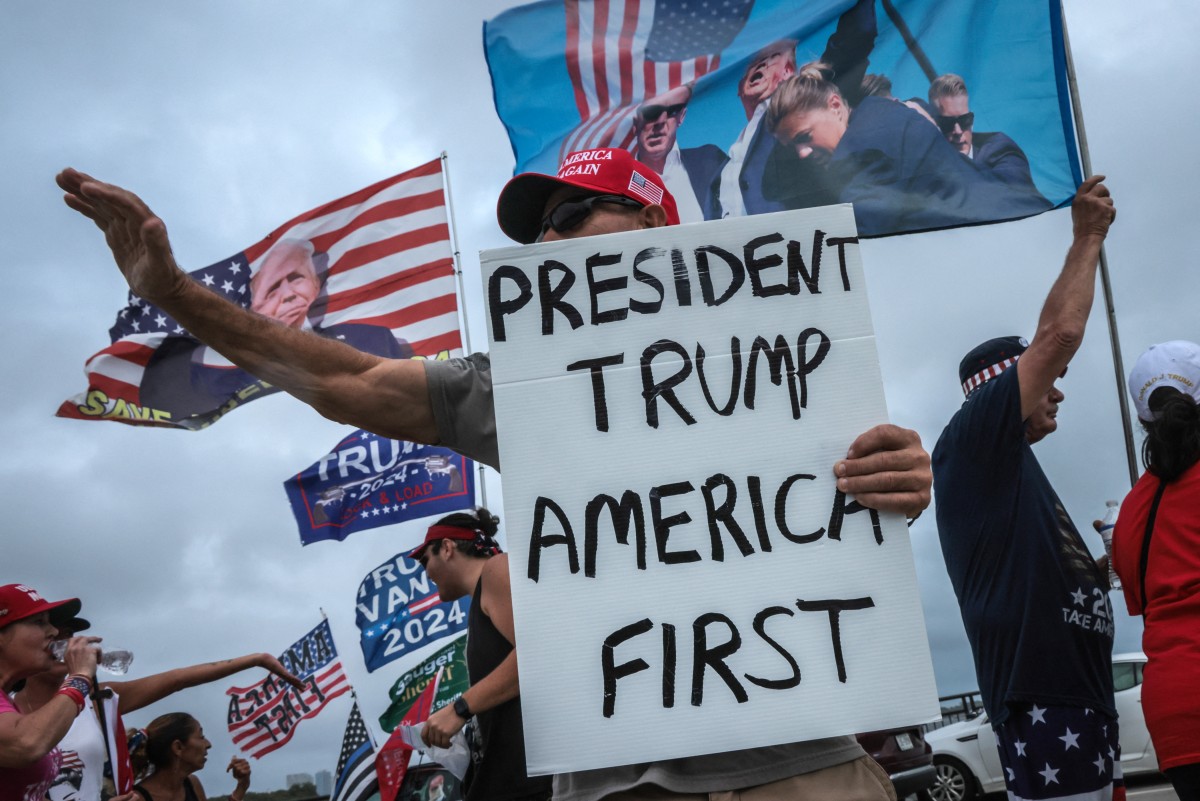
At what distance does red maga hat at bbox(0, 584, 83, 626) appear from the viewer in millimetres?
4488

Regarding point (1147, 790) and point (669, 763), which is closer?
point (669, 763)

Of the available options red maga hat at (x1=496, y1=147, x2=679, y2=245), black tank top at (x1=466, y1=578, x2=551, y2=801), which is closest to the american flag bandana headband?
red maga hat at (x1=496, y1=147, x2=679, y2=245)

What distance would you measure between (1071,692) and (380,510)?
6821 millimetres

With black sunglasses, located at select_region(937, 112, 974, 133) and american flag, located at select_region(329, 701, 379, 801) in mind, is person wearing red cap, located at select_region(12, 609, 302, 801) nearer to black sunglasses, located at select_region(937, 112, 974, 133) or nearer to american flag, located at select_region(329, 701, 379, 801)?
american flag, located at select_region(329, 701, 379, 801)

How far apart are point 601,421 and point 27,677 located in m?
4.03

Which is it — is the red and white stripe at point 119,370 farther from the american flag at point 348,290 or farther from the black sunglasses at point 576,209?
the black sunglasses at point 576,209

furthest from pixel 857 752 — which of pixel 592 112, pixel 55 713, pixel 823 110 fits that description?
pixel 592 112

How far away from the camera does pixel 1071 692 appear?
2846 millimetres

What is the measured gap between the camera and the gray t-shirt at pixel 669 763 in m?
1.78

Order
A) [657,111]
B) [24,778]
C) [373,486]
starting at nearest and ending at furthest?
[24,778] < [657,111] < [373,486]

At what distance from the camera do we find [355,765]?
24.7 feet

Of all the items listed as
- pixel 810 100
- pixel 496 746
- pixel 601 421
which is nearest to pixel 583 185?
pixel 601 421

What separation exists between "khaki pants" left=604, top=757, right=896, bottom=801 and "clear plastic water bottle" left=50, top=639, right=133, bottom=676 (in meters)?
3.68

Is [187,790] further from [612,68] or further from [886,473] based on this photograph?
[886,473]
